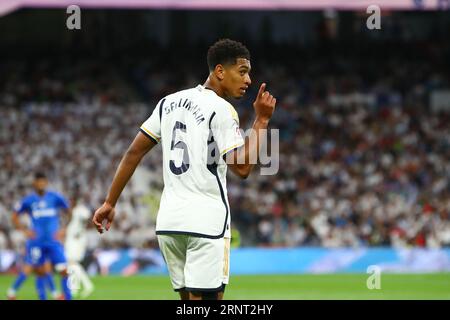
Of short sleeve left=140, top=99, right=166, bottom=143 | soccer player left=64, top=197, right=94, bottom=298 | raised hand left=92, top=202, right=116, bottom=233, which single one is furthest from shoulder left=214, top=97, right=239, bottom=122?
soccer player left=64, top=197, right=94, bottom=298

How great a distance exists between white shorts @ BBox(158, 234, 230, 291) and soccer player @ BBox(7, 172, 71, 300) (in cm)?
876

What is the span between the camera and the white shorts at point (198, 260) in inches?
245

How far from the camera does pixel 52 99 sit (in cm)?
3019

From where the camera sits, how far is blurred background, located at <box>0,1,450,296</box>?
25328mm

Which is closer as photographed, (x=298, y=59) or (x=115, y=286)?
(x=115, y=286)

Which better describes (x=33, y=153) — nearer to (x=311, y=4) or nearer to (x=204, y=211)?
(x=311, y=4)

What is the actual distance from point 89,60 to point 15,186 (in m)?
6.79

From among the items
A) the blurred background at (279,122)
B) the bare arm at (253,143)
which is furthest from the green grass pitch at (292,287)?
the bare arm at (253,143)

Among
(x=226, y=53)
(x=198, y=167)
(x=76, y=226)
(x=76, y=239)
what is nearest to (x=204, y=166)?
(x=198, y=167)

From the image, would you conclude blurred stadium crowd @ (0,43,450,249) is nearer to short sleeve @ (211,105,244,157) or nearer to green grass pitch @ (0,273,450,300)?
green grass pitch @ (0,273,450,300)

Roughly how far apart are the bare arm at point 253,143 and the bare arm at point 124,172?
0.66 m

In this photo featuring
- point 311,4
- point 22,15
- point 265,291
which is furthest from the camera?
point 22,15

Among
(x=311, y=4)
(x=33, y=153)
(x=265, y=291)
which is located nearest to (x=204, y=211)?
(x=265, y=291)

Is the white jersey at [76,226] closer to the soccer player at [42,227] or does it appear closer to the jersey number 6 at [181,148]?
the soccer player at [42,227]
